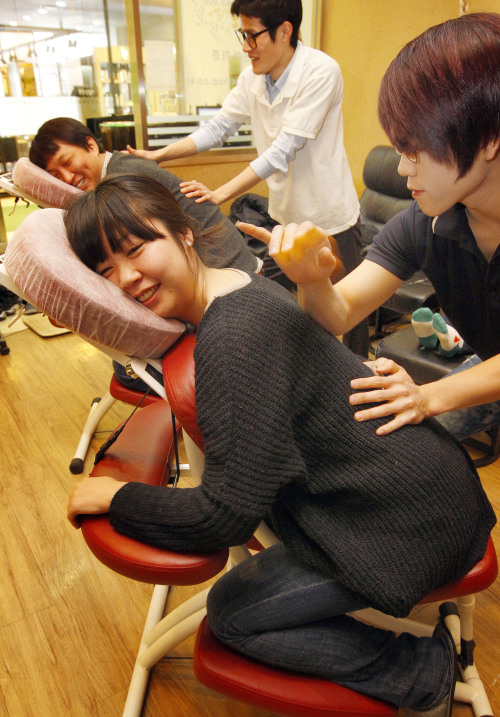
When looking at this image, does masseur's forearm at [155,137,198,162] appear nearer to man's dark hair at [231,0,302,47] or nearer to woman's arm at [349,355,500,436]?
man's dark hair at [231,0,302,47]

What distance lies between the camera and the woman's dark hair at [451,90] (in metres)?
0.76

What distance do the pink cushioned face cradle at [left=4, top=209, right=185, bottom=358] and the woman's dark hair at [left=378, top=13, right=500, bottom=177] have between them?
0.51m

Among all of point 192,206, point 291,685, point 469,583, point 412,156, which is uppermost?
point 412,156

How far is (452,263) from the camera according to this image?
1.13 metres

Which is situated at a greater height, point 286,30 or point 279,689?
point 286,30

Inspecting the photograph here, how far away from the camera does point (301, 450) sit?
857 millimetres

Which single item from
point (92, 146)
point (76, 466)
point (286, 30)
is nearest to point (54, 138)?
point (92, 146)

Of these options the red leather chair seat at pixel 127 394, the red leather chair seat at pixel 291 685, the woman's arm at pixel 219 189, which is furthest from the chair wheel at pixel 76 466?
the red leather chair seat at pixel 291 685

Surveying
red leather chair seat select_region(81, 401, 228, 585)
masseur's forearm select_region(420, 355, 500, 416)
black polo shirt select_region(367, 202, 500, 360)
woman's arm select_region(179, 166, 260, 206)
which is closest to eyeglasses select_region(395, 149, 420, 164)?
black polo shirt select_region(367, 202, 500, 360)

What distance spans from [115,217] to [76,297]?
19cm

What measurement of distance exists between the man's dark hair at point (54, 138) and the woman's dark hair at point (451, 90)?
1.25 metres

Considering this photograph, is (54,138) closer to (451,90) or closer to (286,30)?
(286,30)

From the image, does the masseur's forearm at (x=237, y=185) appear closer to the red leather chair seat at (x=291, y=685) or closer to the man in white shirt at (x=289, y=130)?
the man in white shirt at (x=289, y=130)

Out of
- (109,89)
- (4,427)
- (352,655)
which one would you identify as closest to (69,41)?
(109,89)
